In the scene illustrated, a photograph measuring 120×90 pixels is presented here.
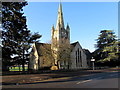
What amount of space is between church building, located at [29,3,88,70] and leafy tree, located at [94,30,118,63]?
23.8 ft

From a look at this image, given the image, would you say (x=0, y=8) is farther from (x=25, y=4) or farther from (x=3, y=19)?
(x=25, y=4)

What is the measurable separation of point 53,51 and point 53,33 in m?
21.2

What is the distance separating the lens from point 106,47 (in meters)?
55.4

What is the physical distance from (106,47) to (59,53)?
22935mm

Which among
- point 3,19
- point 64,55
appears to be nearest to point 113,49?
point 64,55

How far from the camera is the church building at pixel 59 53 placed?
4269 cm

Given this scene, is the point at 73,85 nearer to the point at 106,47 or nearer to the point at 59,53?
the point at 59,53

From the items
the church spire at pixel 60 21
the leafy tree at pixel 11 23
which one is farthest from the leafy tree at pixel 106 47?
the leafy tree at pixel 11 23

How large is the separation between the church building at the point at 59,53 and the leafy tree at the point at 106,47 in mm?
7269

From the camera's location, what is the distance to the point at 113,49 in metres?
53.9

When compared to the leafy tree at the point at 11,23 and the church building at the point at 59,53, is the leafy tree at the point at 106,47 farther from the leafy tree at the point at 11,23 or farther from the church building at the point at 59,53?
the leafy tree at the point at 11,23

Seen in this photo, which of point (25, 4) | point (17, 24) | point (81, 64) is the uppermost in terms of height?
point (25, 4)

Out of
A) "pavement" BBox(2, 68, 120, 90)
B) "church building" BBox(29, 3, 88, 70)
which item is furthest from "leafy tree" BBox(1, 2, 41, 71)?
"church building" BBox(29, 3, 88, 70)

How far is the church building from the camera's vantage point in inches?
1681
